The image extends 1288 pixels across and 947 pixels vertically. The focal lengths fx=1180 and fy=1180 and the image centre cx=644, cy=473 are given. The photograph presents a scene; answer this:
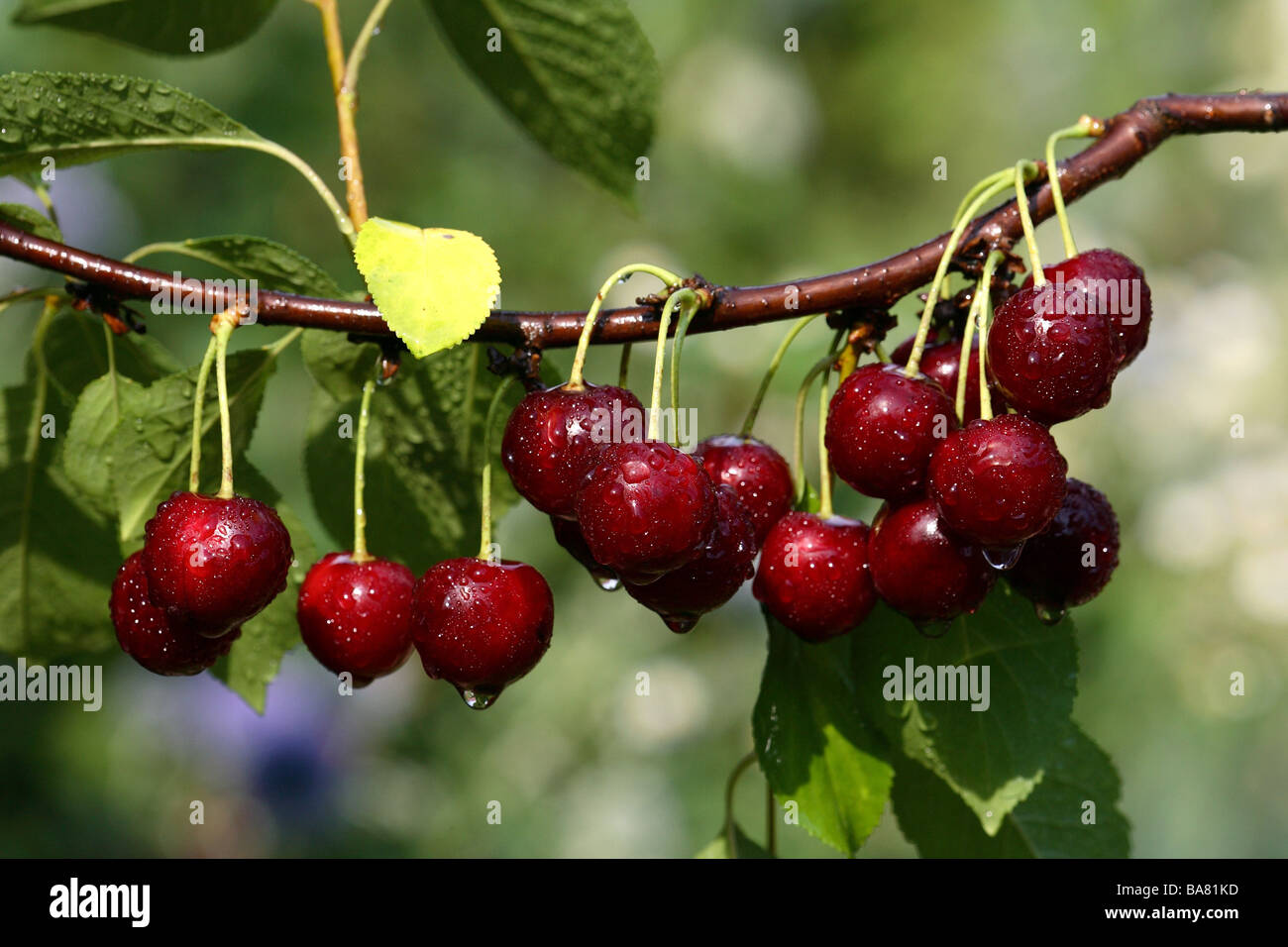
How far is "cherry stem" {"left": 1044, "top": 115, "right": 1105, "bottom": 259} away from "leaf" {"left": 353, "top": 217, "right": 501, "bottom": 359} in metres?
0.49

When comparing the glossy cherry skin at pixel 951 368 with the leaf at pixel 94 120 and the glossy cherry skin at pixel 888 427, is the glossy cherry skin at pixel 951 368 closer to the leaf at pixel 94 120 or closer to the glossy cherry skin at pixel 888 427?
the glossy cherry skin at pixel 888 427

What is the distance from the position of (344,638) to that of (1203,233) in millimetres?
4332

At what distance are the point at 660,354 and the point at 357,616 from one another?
0.41 m

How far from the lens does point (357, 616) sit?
1117mm

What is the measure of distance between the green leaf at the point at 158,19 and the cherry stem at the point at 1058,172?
95 cm

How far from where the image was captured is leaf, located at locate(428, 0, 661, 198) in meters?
1.41

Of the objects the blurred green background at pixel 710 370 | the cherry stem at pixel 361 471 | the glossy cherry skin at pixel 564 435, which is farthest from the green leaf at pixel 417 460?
the blurred green background at pixel 710 370

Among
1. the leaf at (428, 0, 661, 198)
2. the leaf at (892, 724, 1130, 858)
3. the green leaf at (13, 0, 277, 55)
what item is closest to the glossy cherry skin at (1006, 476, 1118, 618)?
the leaf at (892, 724, 1130, 858)

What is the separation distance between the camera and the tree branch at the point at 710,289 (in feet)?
3.56

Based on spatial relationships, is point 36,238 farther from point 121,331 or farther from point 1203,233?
point 1203,233

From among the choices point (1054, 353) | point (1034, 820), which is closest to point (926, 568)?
point (1054, 353)

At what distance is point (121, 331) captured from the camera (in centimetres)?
119

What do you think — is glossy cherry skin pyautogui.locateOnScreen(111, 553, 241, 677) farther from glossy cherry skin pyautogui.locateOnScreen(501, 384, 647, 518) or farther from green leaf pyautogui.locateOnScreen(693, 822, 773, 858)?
green leaf pyautogui.locateOnScreen(693, 822, 773, 858)
